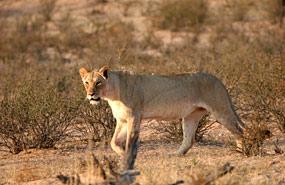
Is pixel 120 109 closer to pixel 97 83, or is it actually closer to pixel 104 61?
pixel 97 83

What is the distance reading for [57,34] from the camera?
22.1 metres

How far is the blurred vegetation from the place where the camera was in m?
9.60

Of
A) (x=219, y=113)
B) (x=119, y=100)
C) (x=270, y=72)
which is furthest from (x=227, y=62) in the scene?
(x=119, y=100)

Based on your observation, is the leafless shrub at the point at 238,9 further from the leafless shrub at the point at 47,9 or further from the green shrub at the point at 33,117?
the green shrub at the point at 33,117

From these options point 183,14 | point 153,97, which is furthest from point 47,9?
point 153,97

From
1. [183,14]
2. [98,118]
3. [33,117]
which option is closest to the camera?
[33,117]

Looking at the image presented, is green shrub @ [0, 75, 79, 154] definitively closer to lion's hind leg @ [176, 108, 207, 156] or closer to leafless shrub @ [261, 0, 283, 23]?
lion's hind leg @ [176, 108, 207, 156]

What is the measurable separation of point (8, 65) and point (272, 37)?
9.11 metres

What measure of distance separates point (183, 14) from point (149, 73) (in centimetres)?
1204

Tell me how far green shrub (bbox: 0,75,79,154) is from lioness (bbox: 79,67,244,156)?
7.40ft

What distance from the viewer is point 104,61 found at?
11727 millimetres

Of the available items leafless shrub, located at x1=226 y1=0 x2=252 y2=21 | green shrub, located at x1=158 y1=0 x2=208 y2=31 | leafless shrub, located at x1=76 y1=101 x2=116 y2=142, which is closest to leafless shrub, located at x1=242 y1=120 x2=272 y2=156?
leafless shrub, located at x1=76 y1=101 x2=116 y2=142

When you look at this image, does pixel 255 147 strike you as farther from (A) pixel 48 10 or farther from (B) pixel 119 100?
(A) pixel 48 10

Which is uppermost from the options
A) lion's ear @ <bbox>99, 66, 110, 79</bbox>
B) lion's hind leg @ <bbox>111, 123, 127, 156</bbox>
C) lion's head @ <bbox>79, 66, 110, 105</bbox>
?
lion's ear @ <bbox>99, 66, 110, 79</bbox>
